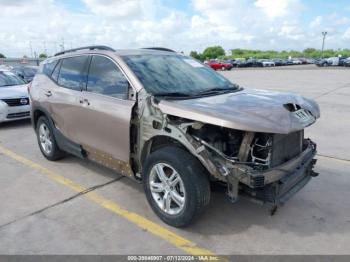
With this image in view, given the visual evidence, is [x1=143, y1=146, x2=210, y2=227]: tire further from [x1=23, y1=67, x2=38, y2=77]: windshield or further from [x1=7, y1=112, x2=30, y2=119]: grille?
[x1=23, y1=67, x2=38, y2=77]: windshield

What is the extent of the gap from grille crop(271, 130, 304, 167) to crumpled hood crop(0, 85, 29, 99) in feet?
25.2

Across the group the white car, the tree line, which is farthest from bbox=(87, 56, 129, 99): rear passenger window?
the tree line

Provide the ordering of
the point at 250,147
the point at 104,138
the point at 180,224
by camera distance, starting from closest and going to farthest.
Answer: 1. the point at 250,147
2. the point at 180,224
3. the point at 104,138

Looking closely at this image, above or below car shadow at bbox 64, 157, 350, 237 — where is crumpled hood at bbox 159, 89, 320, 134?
above

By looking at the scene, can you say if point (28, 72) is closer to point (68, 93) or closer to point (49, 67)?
point (49, 67)

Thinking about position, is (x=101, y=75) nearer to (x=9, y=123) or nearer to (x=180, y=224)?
(x=180, y=224)

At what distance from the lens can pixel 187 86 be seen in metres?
4.30

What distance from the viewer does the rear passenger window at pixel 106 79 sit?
4.16 metres

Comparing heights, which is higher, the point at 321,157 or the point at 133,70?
the point at 133,70

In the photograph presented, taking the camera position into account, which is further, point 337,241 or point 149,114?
point 149,114

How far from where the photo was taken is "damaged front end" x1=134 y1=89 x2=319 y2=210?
3.28 m

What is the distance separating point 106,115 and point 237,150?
5.50ft

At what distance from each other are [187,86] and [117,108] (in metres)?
0.90

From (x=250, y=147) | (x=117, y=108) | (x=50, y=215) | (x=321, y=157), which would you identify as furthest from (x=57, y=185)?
(x=321, y=157)
